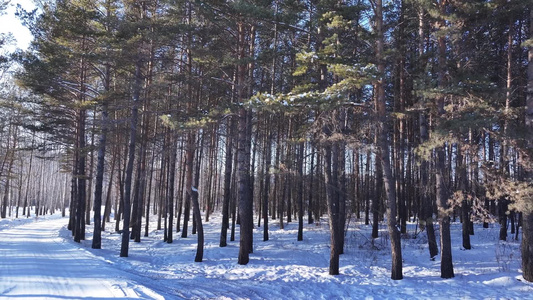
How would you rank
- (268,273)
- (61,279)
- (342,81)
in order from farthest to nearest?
(268,273)
(342,81)
(61,279)

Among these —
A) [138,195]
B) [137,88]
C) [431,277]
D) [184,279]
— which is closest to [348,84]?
[431,277]

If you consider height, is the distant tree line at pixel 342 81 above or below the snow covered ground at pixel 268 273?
above

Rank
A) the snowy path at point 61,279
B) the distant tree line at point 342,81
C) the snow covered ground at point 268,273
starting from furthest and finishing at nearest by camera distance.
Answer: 1. the distant tree line at point 342,81
2. the snow covered ground at point 268,273
3. the snowy path at point 61,279

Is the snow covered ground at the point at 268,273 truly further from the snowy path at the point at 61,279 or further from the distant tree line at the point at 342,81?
the distant tree line at the point at 342,81

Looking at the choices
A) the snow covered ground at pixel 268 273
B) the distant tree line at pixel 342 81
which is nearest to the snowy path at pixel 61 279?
the snow covered ground at pixel 268 273

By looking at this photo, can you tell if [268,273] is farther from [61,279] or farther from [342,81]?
[342,81]

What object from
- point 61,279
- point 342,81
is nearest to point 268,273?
point 61,279

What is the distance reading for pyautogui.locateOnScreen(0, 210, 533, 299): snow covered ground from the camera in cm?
798

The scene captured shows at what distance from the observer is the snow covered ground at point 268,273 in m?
7.98

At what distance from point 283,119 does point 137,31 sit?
28.7ft

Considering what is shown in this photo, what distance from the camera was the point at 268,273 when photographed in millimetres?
11023

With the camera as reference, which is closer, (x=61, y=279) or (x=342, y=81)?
(x=61, y=279)

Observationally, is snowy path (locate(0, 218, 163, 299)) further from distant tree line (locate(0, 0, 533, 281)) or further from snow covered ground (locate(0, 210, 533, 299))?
distant tree line (locate(0, 0, 533, 281))

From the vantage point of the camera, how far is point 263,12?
375 inches
